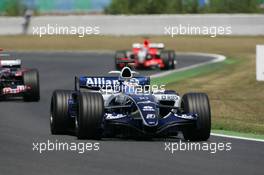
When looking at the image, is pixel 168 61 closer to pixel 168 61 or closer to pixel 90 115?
pixel 168 61

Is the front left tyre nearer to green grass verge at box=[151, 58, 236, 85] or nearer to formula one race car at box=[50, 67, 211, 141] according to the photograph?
green grass verge at box=[151, 58, 236, 85]

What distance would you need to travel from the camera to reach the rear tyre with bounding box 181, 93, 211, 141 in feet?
46.7

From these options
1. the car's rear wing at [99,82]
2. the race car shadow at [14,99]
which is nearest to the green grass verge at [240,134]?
the car's rear wing at [99,82]

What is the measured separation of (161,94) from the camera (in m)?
14.9

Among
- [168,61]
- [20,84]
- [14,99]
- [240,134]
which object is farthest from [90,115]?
[168,61]

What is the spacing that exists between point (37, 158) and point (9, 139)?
8.36ft

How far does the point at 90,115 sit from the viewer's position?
13.9m

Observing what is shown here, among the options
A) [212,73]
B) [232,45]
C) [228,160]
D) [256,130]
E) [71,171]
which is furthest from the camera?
[232,45]

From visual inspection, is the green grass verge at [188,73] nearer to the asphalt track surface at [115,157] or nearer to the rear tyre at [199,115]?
the asphalt track surface at [115,157]

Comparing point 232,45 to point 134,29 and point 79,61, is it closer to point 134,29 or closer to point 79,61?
point 134,29

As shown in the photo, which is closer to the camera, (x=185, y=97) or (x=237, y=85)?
(x=185, y=97)

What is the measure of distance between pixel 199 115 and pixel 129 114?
107 centimetres

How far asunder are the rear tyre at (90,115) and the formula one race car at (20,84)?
30.0 ft

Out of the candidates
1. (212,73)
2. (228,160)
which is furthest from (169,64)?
(228,160)
